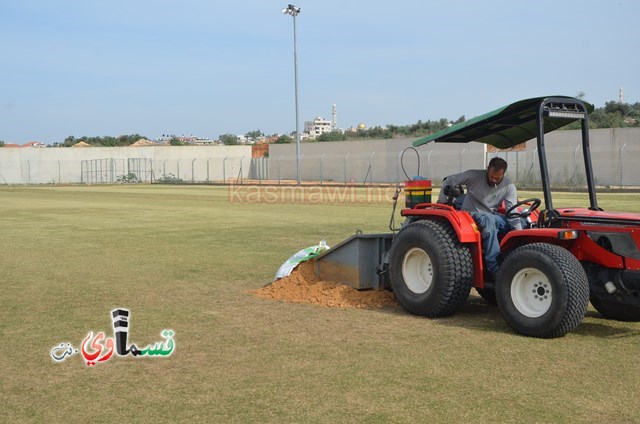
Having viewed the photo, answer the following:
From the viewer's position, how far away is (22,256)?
13109 millimetres

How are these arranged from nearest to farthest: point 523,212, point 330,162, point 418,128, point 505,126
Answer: point 523,212
point 505,126
point 330,162
point 418,128

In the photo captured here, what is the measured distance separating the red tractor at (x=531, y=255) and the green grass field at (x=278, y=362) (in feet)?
0.77

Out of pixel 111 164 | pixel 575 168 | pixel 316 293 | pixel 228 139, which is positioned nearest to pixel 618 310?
pixel 316 293

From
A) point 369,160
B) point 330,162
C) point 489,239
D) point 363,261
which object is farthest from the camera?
point 330,162

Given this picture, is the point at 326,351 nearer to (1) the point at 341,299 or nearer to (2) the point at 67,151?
(1) the point at 341,299

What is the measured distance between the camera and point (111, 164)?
240 ft

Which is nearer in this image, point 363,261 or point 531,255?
point 531,255

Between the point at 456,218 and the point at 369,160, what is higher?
the point at 369,160

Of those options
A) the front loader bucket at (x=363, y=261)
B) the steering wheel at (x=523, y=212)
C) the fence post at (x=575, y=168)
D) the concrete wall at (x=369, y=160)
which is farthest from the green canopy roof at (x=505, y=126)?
the concrete wall at (x=369, y=160)

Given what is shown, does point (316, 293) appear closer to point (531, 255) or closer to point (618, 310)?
point (531, 255)

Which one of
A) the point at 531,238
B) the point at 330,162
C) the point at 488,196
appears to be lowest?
the point at 531,238

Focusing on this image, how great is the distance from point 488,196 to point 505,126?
29.5 inches

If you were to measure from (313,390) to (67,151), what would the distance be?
71994 mm

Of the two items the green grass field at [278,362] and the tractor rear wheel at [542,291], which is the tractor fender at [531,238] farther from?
the green grass field at [278,362]
